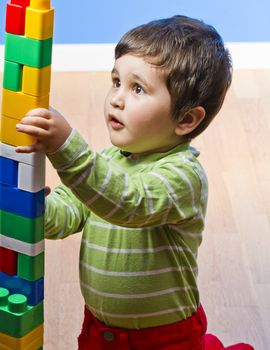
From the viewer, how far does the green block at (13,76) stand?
1.27 metres

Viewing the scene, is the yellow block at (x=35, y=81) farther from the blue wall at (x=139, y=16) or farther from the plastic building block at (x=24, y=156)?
the blue wall at (x=139, y=16)

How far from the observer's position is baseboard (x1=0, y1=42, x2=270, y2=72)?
3.28 metres

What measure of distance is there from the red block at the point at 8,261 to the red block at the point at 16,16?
1.02ft

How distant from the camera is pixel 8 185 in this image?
52.7 inches

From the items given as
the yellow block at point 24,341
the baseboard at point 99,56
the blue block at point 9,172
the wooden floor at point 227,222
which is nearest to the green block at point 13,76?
the blue block at point 9,172

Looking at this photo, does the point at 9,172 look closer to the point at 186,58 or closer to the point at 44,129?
the point at 44,129

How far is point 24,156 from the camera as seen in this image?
4.27ft

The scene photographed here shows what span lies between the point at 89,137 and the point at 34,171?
58.6 inches

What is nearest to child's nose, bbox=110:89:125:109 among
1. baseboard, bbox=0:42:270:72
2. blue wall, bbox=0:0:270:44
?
baseboard, bbox=0:42:270:72

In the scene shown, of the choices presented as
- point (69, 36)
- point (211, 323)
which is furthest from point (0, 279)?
point (69, 36)

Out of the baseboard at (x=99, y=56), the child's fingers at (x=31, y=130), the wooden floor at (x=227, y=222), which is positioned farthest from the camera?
the baseboard at (x=99, y=56)

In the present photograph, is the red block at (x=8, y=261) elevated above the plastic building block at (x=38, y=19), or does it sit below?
below

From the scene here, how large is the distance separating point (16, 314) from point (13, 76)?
329 millimetres

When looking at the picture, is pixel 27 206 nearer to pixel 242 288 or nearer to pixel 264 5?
pixel 242 288
